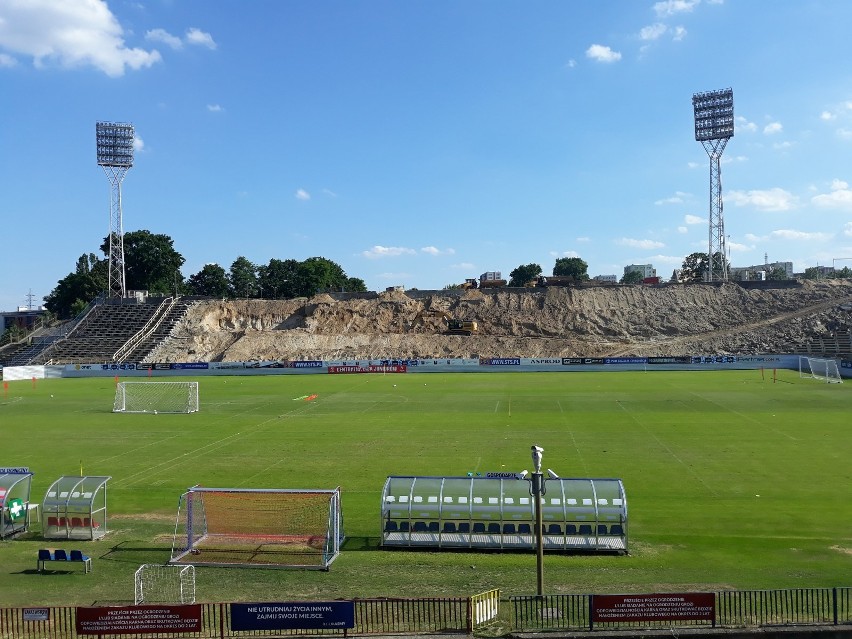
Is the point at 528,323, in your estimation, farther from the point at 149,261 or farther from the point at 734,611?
the point at 734,611

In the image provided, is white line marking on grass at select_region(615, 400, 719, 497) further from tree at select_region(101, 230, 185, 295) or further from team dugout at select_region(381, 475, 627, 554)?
tree at select_region(101, 230, 185, 295)

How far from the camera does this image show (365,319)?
125062 millimetres

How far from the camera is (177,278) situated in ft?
538

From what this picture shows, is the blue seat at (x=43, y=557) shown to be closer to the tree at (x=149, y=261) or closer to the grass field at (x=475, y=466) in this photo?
the grass field at (x=475, y=466)

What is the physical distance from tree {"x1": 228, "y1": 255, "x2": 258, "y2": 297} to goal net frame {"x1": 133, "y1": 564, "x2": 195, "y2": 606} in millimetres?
163603

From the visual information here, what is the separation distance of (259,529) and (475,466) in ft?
35.9

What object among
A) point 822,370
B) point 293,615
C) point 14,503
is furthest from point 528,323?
point 293,615

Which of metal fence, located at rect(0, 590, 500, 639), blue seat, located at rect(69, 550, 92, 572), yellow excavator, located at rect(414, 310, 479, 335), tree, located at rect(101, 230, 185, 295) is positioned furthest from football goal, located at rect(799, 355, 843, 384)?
tree, located at rect(101, 230, 185, 295)

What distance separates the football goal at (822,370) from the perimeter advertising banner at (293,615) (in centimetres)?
6197

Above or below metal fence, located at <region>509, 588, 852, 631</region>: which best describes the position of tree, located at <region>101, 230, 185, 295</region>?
above

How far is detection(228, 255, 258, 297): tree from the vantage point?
577ft

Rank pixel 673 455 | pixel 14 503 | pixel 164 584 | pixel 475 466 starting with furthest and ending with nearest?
pixel 673 455 → pixel 475 466 → pixel 14 503 → pixel 164 584

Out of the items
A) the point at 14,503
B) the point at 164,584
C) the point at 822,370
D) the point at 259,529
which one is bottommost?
the point at 164,584

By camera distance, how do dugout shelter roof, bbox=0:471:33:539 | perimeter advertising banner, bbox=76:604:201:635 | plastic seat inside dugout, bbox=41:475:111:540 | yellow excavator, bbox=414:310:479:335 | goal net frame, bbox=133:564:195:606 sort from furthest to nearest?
yellow excavator, bbox=414:310:479:335 → dugout shelter roof, bbox=0:471:33:539 → plastic seat inside dugout, bbox=41:475:111:540 → goal net frame, bbox=133:564:195:606 → perimeter advertising banner, bbox=76:604:201:635
